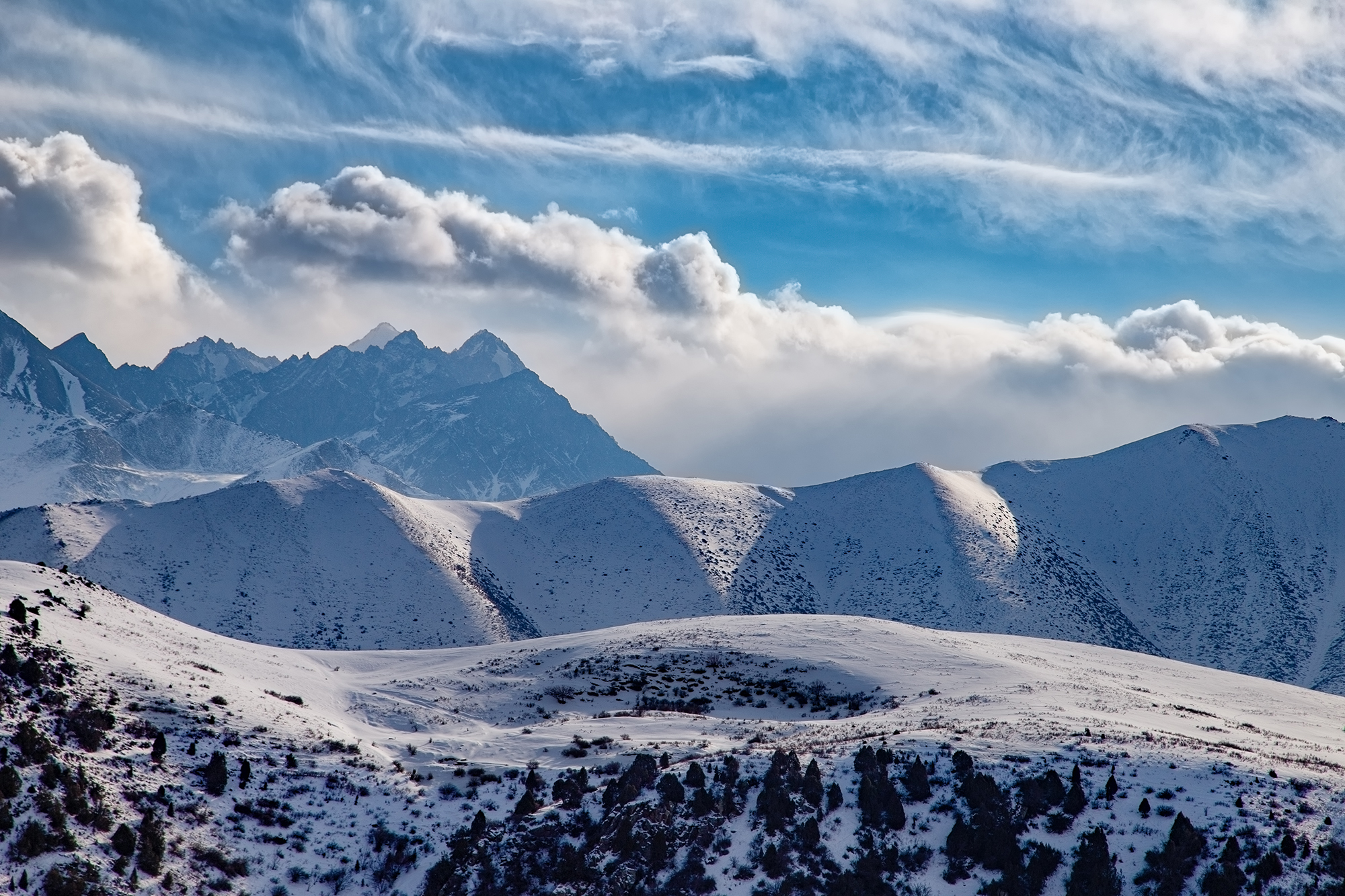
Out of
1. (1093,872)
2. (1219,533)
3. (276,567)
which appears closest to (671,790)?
(1093,872)

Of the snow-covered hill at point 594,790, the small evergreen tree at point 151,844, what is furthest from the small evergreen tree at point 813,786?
the small evergreen tree at point 151,844

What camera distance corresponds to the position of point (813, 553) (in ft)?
471

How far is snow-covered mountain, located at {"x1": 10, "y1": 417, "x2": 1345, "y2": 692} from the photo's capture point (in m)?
117

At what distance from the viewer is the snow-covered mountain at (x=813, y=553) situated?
117188 millimetres

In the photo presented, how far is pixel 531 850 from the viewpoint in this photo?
2998 centimetres

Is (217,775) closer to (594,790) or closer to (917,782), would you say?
(594,790)

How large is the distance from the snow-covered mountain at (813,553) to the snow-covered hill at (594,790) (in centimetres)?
6560

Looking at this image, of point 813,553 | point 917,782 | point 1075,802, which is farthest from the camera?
point 813,553

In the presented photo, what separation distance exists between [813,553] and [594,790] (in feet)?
367

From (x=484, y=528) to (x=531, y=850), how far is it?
11852 cm

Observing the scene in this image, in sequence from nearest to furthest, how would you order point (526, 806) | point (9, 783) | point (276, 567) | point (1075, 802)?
point (9, 783), point (1075, 802), point (526, 806), point (276, 567)

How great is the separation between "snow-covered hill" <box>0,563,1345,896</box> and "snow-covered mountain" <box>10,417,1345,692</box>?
65.6 meters

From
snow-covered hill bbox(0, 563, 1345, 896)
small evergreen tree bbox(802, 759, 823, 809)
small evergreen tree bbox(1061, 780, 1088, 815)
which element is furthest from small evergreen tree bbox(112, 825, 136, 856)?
small evergreen tree bbox(1061, 780, 1088, 815)

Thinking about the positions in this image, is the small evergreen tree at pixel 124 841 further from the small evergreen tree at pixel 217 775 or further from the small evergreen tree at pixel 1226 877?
the small evergreen tree at pixel 1226 877
